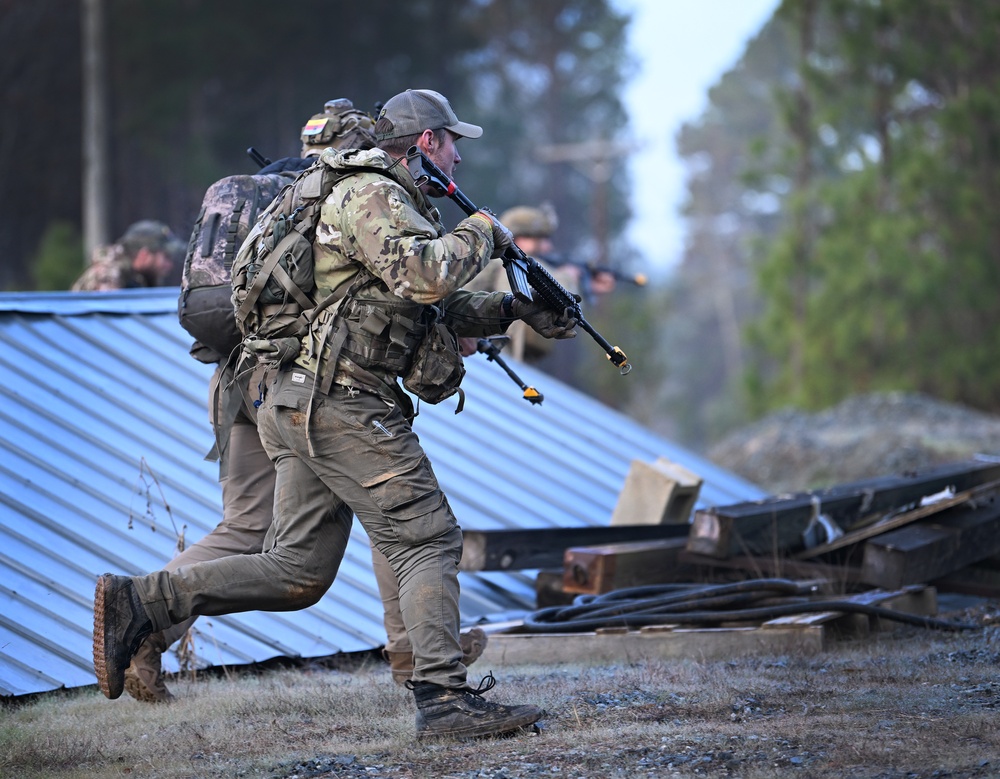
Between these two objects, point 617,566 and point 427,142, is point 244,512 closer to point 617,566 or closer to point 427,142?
point 427,142

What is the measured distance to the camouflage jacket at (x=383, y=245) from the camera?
4234 mm

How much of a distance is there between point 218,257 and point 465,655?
1919mm

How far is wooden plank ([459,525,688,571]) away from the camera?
7.25m

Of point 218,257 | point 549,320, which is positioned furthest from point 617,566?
point 218,257

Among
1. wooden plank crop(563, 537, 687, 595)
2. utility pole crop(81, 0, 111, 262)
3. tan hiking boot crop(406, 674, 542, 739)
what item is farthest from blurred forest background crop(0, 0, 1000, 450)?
tan hiking boot crop(406, 674, 542, 739)

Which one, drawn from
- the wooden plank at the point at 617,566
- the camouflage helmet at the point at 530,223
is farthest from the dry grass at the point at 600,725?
the camouflage helmet at the point at 530,223

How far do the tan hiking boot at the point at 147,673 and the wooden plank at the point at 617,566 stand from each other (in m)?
2.56

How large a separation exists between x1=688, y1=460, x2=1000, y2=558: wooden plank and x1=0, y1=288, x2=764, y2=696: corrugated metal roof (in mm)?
1266

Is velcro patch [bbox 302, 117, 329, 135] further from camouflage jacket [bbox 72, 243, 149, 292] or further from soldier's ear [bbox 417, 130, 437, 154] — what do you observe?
camouflage jacket [bbox 72, 243, 149, 292]

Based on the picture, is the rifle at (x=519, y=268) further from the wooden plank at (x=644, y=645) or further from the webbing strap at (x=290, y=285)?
the wooden plank at (x=644, y=645)

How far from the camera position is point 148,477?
709 cm

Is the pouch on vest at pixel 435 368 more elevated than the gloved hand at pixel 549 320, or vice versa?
the gloved hand at pixel 549 320

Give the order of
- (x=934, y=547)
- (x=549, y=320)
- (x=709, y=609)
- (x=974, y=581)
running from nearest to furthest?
(x=549, y=320)
(x=709, y=609)
(x=934, y=547)
(x=974, y=581)

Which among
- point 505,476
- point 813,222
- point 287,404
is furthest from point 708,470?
point 813,222
